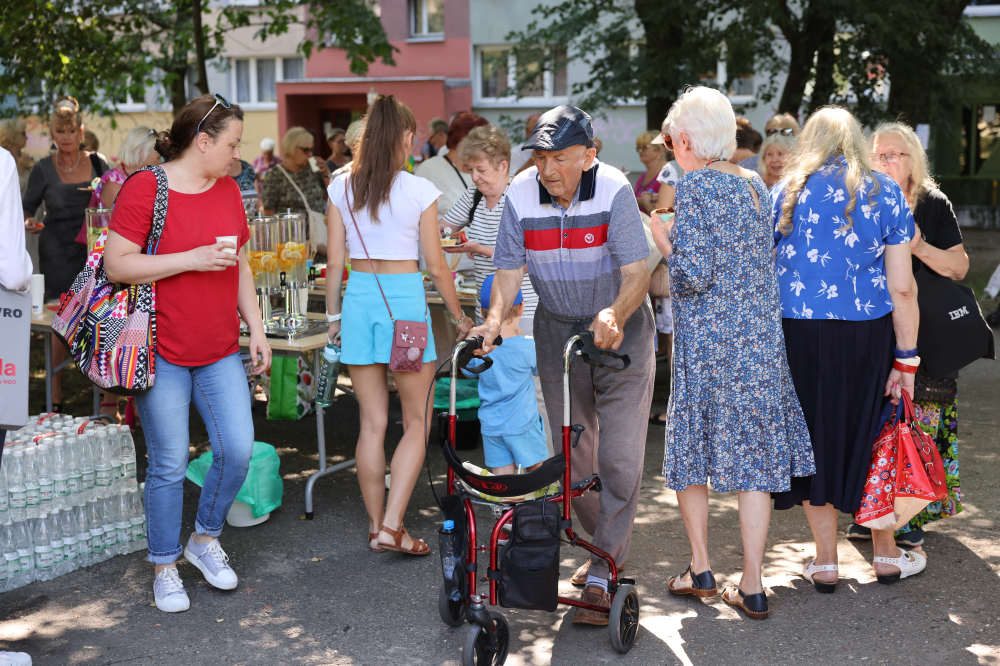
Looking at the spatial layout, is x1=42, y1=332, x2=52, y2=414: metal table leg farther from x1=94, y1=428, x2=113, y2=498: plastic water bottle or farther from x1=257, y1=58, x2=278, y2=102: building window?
x1=257, y1=58, x2=278, y2=102: building window

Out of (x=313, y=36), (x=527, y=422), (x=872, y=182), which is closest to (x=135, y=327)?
(x=527, y=422)

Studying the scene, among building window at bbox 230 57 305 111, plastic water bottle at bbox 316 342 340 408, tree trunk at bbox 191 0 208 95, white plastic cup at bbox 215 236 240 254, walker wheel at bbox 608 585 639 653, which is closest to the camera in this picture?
walker wheel at bbox 608 585 639 653

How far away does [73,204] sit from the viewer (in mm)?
6488

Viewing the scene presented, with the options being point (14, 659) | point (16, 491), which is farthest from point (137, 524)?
point (14, 659)

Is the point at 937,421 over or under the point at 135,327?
under

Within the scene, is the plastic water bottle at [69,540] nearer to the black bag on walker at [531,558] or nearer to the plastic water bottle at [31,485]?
the plastic water bottle at [31,485]

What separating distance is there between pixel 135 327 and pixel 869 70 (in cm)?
937

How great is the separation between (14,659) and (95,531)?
1.00 meters

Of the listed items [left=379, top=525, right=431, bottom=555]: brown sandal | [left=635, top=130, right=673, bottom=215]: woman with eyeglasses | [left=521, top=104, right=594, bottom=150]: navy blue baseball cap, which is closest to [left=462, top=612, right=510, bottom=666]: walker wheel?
[left=379, top=525, right=431, bottom=555]: brown sandal

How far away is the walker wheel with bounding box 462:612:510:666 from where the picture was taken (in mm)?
3031

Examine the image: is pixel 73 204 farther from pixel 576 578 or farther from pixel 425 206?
pixel 576 578

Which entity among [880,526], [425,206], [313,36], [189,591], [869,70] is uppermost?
[313,36]

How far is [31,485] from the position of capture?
3998 mm

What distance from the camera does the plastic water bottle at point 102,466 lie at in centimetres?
422
